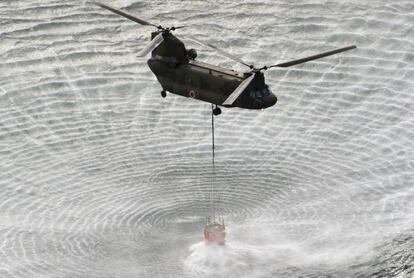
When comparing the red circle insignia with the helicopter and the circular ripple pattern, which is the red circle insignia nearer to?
the helicopter

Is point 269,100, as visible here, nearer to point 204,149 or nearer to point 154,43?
point 154,43

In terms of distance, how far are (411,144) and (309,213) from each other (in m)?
10.1

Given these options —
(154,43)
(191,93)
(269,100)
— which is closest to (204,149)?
(191,93)

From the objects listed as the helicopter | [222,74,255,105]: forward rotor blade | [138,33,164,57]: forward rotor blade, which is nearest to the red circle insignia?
the helicopter

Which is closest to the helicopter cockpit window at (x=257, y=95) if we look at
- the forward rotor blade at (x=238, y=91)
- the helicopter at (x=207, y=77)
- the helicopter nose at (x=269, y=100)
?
the helicopter at (x=207, y=77)

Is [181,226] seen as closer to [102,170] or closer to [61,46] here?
[102,170]

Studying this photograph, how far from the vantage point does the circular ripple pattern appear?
55.4 metres

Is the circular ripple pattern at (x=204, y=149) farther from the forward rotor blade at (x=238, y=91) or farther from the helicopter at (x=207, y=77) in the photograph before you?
the forward rotor blade at (x=238, y=91)

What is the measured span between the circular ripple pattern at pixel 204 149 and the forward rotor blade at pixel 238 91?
11366 mm

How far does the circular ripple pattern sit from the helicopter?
32.2 ft

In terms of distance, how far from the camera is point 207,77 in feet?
167

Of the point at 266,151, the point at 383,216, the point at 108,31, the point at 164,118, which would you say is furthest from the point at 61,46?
the point at 383,216

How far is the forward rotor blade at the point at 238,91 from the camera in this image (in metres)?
45.7

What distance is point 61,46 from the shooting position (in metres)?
75.4
